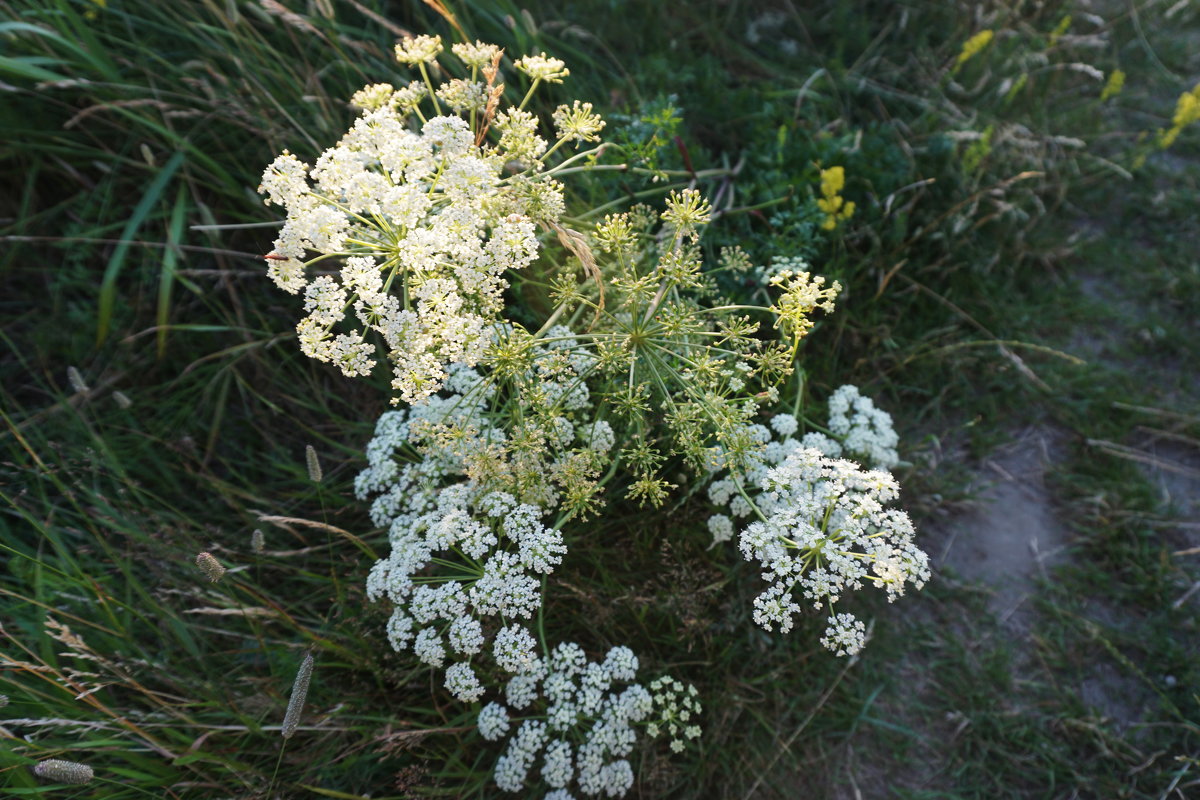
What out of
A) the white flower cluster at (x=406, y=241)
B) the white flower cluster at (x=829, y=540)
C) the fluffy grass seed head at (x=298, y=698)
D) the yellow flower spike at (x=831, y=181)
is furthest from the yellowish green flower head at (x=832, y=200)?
the fluffy grass seed head at (x=298, y=698)

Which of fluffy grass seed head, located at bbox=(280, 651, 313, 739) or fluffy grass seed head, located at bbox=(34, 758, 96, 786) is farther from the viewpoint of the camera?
fluffy grass seed head, located at bbox=(280, 651, 313, 739)

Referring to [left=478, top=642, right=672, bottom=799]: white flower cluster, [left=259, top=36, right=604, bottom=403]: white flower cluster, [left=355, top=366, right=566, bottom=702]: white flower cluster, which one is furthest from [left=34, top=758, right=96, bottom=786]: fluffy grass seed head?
[left=259, top=36, right=604, bottom=403]: white flower cluster

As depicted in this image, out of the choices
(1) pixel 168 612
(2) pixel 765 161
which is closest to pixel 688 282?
(2) pixel 765 161

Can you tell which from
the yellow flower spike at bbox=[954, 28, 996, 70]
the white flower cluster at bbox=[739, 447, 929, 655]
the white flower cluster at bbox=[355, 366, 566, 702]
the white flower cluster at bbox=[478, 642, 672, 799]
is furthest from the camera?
the yellow flower spike at bbox=[954, 28, 996, 70]

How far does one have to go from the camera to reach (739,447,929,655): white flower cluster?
1890 millimetres

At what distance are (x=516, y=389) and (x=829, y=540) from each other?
0.98 meters

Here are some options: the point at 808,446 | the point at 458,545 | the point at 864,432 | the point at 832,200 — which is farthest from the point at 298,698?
the point at 832,200

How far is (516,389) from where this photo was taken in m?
2.17

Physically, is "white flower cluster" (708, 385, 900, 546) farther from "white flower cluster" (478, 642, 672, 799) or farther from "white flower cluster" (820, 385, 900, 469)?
"white flower cluster" (478, 642, 672, 799)

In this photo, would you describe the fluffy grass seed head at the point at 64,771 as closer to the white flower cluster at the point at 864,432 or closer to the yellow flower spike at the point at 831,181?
the white flower cluster at the point at 864,432

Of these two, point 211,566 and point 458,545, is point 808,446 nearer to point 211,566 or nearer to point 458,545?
point 458,545

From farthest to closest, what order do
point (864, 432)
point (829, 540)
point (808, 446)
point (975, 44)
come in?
point (975, 44)
point (864, 432)
point (808, 446)
point (829, 540)

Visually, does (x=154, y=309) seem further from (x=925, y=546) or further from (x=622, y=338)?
(x=925, y=546)

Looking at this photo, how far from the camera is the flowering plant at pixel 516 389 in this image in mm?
1822
